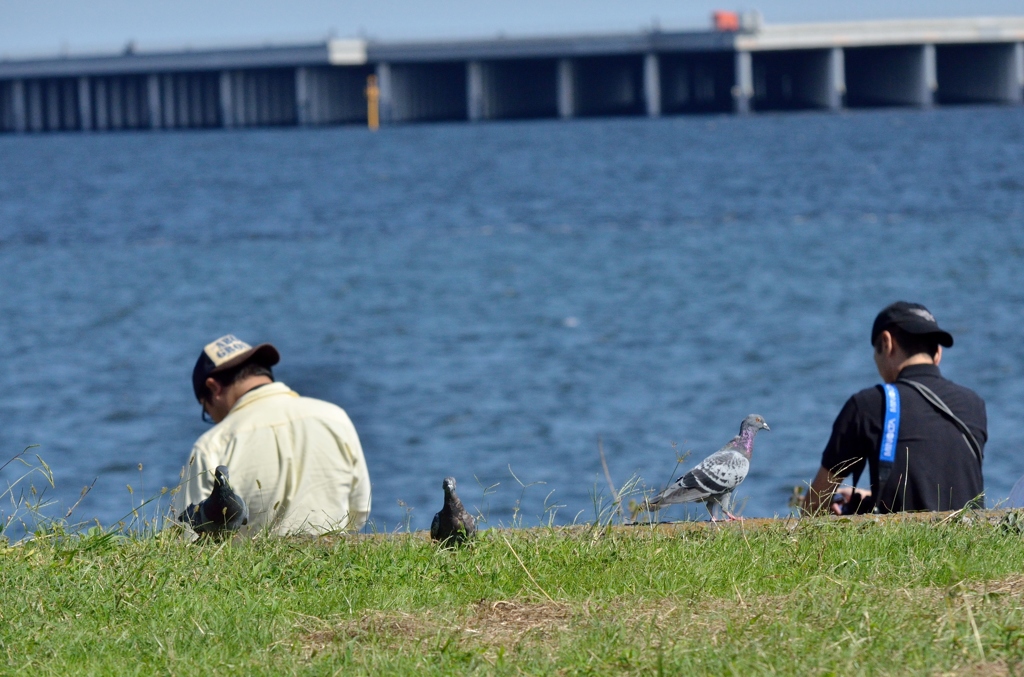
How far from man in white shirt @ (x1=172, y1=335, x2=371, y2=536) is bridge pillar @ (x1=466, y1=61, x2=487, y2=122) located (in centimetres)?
10728

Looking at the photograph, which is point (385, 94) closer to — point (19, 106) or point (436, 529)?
point (19, 106)

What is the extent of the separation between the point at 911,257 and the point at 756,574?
3010 cm

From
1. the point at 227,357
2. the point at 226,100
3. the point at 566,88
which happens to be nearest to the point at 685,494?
the point at 227,357

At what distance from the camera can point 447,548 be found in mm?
5297

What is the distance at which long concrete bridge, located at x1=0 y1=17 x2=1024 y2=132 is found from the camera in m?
104

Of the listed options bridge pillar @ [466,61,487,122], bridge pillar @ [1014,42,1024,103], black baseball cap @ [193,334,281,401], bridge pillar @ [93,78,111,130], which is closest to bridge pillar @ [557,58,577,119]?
bridge pillar @ [466,61,487,122]

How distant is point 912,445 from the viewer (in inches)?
225

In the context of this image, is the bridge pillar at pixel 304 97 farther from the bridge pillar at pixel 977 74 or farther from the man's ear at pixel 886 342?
the man's ear at pixel 886 342

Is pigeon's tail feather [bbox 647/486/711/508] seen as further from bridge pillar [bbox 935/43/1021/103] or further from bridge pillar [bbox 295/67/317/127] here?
bridge pillar [bbox 295/67/317/127]

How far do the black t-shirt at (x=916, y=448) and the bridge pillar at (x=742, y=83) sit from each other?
10146cm

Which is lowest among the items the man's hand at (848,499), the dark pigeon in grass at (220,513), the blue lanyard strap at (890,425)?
the man's hand at (848,499)

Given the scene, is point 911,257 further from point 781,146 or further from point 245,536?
point 781,146

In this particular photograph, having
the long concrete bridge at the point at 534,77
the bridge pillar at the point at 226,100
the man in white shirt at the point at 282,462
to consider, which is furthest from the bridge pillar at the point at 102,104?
the man in white shirt at the point at 282,462

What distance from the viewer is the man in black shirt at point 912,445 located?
18.7ft
